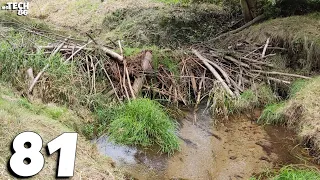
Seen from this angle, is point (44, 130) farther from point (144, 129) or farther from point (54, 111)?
point (144, 129)

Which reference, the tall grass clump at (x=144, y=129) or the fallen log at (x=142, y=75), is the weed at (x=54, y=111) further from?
the fallen log at (x=142, y=75)

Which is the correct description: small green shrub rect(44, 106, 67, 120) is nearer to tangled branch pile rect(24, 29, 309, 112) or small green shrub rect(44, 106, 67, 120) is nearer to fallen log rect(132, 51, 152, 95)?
tangled branch pile rect(24, 29, 309, 112)

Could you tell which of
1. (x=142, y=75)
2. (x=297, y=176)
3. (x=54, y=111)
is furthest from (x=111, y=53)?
(x=297, y=176)

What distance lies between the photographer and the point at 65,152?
3574 mm

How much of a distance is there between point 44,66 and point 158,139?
212cm

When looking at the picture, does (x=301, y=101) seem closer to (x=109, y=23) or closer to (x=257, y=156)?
(x=257, y=156)

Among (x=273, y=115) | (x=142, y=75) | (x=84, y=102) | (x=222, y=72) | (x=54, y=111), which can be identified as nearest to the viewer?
(x=54, y=111)

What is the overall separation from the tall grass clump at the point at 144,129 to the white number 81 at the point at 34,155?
1363 millimetres

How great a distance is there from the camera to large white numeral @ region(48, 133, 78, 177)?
11.6 ft

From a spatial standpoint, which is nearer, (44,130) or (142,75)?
(44,130)

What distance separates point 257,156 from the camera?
5.18 m

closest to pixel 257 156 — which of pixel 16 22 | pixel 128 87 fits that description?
pixel 128 87

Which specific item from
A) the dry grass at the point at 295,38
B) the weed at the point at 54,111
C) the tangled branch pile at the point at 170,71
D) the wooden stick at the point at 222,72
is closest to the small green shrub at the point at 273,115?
the tangled branch pile at the point at 170,71

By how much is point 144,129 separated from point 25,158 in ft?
7.01
